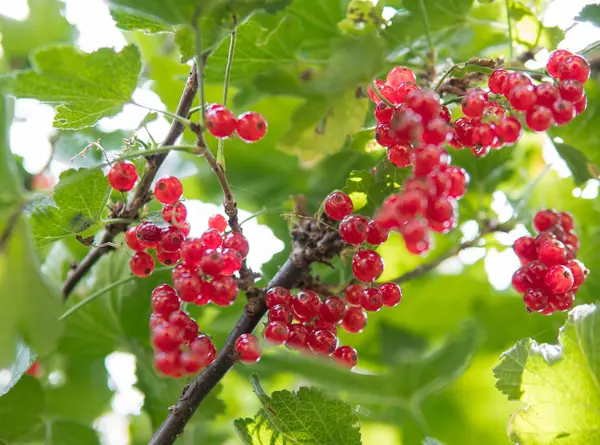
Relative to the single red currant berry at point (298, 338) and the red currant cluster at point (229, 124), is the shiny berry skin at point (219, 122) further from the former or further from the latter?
the single red currant berry at point (298, 338)

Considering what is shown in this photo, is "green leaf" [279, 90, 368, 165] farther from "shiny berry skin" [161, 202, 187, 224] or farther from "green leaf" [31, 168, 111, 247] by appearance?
"green leaf" [31, 168, 111, 247]

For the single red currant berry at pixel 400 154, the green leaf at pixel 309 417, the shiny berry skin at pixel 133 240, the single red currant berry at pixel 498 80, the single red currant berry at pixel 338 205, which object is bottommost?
the green leaf at pixel 309 417

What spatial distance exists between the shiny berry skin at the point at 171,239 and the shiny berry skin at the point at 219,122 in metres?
0.16

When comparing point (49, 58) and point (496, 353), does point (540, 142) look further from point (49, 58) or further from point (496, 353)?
point (49, 58)

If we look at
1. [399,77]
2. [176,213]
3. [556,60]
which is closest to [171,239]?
[176,213]

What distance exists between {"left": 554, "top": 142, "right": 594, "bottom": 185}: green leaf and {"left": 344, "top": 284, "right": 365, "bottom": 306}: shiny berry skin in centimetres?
45

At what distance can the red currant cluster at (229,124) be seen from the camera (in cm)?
82

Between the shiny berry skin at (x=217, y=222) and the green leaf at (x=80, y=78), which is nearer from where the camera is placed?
the green leaf at (x=80, y=78)

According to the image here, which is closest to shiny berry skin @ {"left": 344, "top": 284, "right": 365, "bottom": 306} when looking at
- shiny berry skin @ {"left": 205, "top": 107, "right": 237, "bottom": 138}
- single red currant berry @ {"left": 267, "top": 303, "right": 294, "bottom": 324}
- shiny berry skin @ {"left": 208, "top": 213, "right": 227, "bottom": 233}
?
single red currant berry @ {"left": 267, "top": 303, "right": 294, "bottom": 324}

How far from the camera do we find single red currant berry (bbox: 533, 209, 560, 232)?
1113 millimetres

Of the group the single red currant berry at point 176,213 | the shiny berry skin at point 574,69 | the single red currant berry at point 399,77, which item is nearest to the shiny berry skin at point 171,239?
the single red currant berry at point 176,213

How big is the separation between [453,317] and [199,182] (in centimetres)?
71

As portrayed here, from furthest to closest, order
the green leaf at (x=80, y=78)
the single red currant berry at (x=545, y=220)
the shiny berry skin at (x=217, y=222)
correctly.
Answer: the single red currant berry at (x=545, y=220), the shiny berry skin at (x=217, y=222), the green leaf at (x=80, y=78)

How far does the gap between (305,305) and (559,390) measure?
375mm
